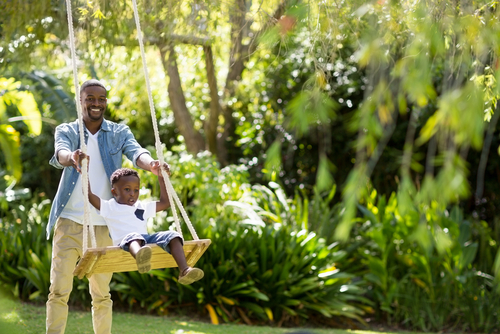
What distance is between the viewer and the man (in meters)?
3.41

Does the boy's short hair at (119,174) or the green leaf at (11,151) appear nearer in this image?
the boy's short hair at (119,174)

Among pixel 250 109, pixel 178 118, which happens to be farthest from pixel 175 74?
pixel 250 109

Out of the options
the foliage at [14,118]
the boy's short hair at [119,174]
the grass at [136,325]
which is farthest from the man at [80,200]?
the foliage at [14,118]

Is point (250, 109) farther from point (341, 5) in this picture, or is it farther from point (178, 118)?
point (341, 5)

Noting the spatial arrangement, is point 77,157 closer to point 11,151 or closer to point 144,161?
point 144,161

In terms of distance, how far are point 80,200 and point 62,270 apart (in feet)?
1.37

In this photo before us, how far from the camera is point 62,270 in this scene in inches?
134

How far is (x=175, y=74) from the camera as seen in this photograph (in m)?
8.22

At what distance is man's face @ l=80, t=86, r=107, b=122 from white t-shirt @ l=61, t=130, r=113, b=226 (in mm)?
114

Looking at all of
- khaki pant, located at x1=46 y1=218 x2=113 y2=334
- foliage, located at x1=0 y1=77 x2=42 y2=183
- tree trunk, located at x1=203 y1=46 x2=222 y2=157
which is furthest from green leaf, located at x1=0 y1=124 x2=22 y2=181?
khaki pant, located at x1=46 y1=218 x2=113 y2=334

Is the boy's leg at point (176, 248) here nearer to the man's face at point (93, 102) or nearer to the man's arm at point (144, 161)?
the man's arm at point (144, 161)

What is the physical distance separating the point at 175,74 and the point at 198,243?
5324 millimetres

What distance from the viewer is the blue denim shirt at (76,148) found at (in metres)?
3.45

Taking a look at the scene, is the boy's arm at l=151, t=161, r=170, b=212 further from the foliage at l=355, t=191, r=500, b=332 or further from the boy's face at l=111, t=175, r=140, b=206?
the foliage at l=355, t=191, r=500, b=332
